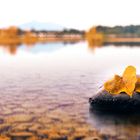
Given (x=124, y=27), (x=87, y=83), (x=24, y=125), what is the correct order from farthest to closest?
1. (x=124, y=27)
2. (x=87, y=83)
3. (x=24, y=125)

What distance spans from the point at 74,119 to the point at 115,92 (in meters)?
2.17

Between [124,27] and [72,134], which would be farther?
[124,27]

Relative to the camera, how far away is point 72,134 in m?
9.08

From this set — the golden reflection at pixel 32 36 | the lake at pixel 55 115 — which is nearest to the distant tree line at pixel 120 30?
the golden reflection at pixel 32 36

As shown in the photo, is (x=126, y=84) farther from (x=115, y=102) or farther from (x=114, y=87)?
(x=115, y=102)

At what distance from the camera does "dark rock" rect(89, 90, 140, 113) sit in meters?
11.4

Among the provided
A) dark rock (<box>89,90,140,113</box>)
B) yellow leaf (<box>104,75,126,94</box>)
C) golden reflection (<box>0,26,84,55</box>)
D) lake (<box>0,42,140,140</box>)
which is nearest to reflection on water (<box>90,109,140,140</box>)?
lake (<box>0,42,140,140</box>)

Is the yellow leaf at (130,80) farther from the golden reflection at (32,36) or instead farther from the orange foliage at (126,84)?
the golden reflection at (32,36)

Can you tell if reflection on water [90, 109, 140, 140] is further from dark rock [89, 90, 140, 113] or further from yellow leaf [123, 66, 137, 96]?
yellow leaf [123, 66, 137, 96]

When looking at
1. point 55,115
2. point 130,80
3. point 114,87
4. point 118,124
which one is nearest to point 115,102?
point 114,87

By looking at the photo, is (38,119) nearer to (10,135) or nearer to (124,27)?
(10,135)

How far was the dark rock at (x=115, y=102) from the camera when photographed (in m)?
11.4

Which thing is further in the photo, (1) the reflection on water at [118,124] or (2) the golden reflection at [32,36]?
(2) the golden reflection at [32,36]

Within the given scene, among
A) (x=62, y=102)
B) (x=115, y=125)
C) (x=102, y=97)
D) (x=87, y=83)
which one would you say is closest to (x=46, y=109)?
(x=62, y=102)
